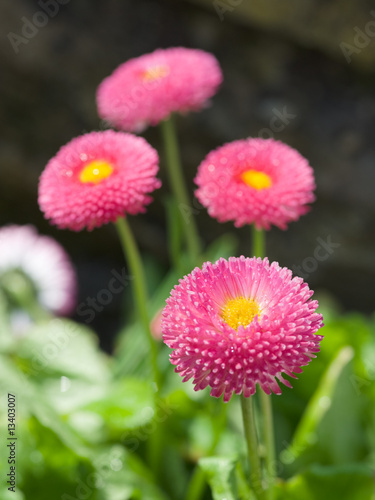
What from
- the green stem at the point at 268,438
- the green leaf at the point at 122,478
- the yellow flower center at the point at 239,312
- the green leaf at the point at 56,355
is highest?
the yellow flower center at the point at 239,312

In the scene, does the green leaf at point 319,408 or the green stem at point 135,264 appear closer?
the green stem at point 135,264

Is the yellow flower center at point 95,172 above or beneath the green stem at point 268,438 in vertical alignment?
above

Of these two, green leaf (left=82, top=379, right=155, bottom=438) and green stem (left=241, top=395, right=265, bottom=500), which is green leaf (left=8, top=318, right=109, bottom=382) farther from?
green stem (left=241, top=395, right=265, bottom=500)

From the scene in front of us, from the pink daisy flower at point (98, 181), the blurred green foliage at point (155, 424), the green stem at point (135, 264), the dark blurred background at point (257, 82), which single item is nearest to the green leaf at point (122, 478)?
the blurred green foliage at point (155, 424)

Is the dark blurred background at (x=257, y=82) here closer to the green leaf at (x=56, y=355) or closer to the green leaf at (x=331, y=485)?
the green leaf at (x=56, y=355)

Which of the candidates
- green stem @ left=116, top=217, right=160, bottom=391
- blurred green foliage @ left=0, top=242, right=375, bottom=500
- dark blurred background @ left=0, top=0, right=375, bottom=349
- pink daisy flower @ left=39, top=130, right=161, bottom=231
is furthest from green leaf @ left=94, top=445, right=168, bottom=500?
dark blurred background @ left=0, top=0, right=375, bottom=349

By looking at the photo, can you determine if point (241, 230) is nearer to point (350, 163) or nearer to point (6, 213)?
point (350, 163)
